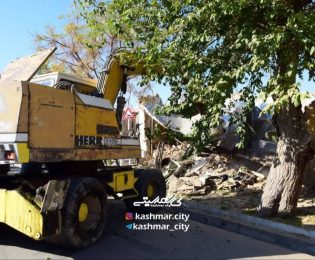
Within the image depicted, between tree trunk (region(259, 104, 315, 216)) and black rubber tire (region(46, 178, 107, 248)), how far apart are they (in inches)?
129

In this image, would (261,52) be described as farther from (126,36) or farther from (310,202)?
(310,202)

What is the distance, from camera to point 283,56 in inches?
299

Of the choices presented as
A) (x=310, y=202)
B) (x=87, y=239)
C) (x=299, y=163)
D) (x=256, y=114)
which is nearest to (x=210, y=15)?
(x=299, y=163)

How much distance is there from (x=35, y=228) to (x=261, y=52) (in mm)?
4192

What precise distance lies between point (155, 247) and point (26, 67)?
358 cm

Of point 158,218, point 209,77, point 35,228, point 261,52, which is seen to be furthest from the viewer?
point 158,218

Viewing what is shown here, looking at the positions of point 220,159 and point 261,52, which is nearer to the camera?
point 261,52

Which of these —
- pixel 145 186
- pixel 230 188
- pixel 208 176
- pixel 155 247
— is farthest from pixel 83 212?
pixel 208 176

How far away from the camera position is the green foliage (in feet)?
22.0

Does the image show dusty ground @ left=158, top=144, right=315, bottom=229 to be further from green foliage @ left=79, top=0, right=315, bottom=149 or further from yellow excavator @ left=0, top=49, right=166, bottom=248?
yellow excavator @ left=0, top=49, right=166, bottom=248

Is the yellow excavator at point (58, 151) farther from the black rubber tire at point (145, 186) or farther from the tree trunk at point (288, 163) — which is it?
the tree trunk at point (288, 163)

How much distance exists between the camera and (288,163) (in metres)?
8.41

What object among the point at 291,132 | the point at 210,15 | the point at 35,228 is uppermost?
the point at 210,15

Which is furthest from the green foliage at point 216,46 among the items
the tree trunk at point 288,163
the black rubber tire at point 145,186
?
the black rubber tire at point 145,186
